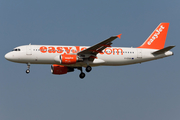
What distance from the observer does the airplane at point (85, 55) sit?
43.8 m

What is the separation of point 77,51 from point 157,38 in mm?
13844

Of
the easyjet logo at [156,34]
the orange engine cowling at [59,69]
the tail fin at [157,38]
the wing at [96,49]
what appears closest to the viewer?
the wing at [96,49]

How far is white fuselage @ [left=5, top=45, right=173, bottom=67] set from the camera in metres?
43.9

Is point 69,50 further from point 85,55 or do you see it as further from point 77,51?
point 85,55

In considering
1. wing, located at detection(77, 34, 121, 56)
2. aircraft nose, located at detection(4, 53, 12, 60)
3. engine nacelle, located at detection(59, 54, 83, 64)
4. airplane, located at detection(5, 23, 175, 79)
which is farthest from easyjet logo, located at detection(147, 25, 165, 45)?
aircraft nose, located at detection(4, 53, 12, 60)

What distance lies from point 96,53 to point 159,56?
10168 millimetres

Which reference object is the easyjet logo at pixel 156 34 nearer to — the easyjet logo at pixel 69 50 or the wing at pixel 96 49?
the easyjet logo at pixel 69 50

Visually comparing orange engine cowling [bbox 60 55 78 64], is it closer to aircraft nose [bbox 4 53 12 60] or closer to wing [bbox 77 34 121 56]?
wing [bbox 77 34 121 56]

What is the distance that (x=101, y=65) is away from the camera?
4672 centimetres

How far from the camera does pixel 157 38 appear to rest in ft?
168

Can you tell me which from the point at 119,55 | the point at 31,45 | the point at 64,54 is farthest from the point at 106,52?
the point at 31,45

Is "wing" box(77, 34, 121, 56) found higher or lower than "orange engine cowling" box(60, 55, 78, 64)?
higher

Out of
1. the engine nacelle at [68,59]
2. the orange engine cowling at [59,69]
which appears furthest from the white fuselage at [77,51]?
the orange engine cowling at [59,69]

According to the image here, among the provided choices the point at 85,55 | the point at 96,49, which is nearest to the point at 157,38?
the point at 96,49
